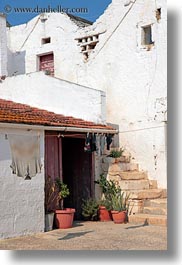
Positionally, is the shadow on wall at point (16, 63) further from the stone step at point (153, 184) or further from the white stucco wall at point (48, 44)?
the stone step at point (153, 184)

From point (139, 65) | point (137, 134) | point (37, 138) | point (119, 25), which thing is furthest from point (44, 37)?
point (37, 138)

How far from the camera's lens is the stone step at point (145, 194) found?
38.5 ft

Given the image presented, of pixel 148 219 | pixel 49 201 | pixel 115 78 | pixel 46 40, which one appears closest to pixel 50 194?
pixel 49 201

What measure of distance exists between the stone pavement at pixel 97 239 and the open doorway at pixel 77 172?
157 cm

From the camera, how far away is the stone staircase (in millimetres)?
11242

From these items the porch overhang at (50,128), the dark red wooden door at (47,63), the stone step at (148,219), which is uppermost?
the dark red wooden door at (47,63)

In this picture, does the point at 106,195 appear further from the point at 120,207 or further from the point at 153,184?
the point at 153,184

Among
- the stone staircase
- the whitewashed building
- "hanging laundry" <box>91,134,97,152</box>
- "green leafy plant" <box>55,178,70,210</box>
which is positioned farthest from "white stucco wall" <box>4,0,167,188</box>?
"green leafy plant" <box>55,178,70,210</box>

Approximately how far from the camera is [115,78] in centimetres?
1395

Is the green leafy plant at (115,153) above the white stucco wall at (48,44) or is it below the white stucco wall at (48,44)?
below

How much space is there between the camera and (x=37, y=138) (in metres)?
10.3

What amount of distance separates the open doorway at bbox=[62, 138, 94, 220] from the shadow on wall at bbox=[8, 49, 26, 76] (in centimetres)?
464

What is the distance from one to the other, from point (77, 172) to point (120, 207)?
190 cm

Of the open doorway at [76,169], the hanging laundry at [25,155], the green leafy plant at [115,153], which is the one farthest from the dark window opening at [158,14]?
the hanging laundry at [25,155]
